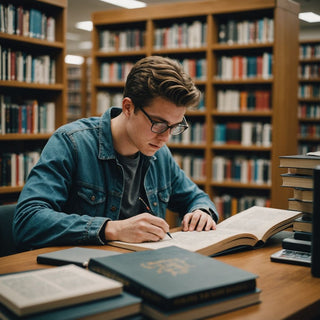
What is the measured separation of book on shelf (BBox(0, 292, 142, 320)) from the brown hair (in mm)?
780

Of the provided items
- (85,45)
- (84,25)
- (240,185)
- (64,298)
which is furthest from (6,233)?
(85,45)

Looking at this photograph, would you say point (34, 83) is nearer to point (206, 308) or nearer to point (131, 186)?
point (131, 186)

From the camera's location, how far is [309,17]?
7605 millimetres

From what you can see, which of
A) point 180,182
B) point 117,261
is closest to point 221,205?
point 180,182

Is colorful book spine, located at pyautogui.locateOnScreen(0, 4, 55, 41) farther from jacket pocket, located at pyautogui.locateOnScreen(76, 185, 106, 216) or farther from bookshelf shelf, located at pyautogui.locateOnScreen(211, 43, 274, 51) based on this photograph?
jacket pocket, located at pyautogui.locateOnScreen(76, 185, 106, 216)

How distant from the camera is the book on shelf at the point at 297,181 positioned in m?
1.11

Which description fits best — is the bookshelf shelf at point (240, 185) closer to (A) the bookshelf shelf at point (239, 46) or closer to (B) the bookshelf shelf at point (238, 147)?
(B) the bookshelf shelf at point (238, 147)

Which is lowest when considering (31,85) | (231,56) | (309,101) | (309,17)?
(31,85)

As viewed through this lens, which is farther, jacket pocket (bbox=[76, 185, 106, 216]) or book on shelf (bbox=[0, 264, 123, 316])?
jacket pocket (bbox=[76, 185, 106, 216])

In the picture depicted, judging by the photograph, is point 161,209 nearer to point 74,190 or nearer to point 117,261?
point 74,190

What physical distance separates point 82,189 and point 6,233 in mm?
310

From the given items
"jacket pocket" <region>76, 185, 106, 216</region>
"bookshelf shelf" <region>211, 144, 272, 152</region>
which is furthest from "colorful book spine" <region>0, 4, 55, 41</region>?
"jacket pocket" <region>76, 185, 106, 216</region>

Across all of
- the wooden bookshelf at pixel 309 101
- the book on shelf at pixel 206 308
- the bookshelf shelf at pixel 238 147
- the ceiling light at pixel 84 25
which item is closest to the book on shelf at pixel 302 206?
the book on shelf at pixel 206 308

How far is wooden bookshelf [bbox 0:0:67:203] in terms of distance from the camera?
3.14 metres
